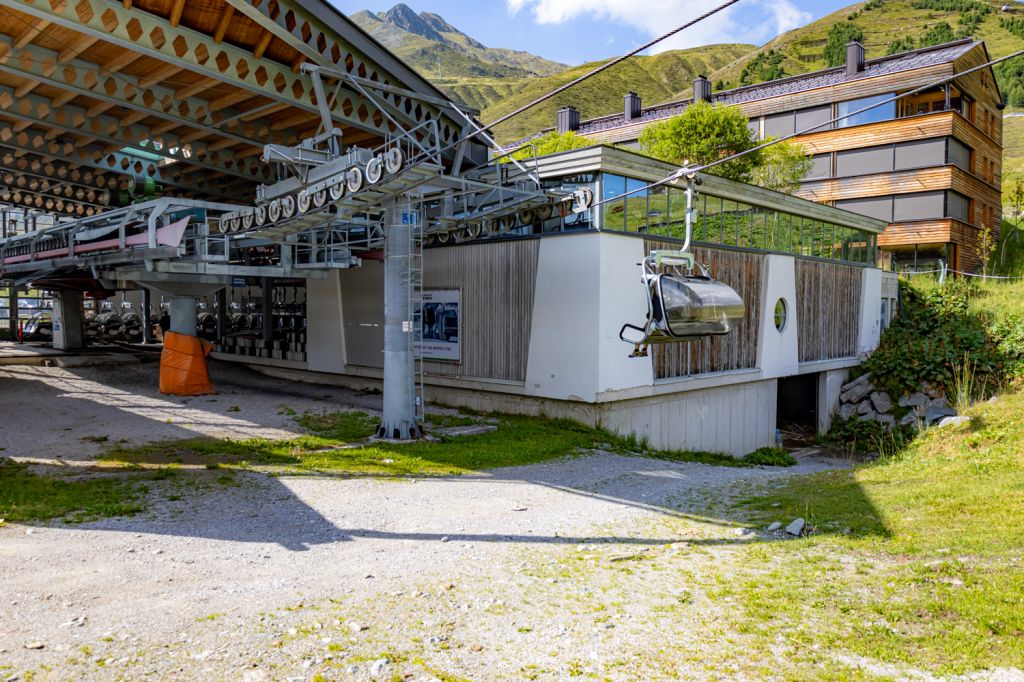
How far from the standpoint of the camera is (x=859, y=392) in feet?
75.2

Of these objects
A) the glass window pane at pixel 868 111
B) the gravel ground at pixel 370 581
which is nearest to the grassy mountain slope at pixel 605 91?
the glass window pane at pixel 868 111

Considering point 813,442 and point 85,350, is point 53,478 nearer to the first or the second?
point 85,350

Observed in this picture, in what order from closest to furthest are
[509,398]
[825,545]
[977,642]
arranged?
[977,642] < [825,545] < [509,398]

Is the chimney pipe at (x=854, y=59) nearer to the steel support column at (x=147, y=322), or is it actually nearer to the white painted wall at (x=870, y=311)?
the white painted wall at (x=870, y=311)

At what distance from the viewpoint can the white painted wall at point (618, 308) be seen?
14.0 metres

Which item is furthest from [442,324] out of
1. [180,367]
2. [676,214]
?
[180,367]

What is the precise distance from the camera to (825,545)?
702 cm

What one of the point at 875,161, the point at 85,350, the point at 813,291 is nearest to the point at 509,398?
the point at 813,291

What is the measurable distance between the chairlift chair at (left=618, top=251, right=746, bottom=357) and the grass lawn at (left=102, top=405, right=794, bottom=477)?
320 cm

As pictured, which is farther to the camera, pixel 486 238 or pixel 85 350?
pixel 85 350

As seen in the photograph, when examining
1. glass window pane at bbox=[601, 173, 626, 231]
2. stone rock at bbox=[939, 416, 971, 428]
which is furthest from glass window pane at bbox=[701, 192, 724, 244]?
stone rock at bbox=[939, 416, 971, 428]

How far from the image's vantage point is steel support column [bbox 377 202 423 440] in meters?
12.3

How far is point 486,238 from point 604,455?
5.84 meters

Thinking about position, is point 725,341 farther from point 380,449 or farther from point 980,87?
point 980,87
